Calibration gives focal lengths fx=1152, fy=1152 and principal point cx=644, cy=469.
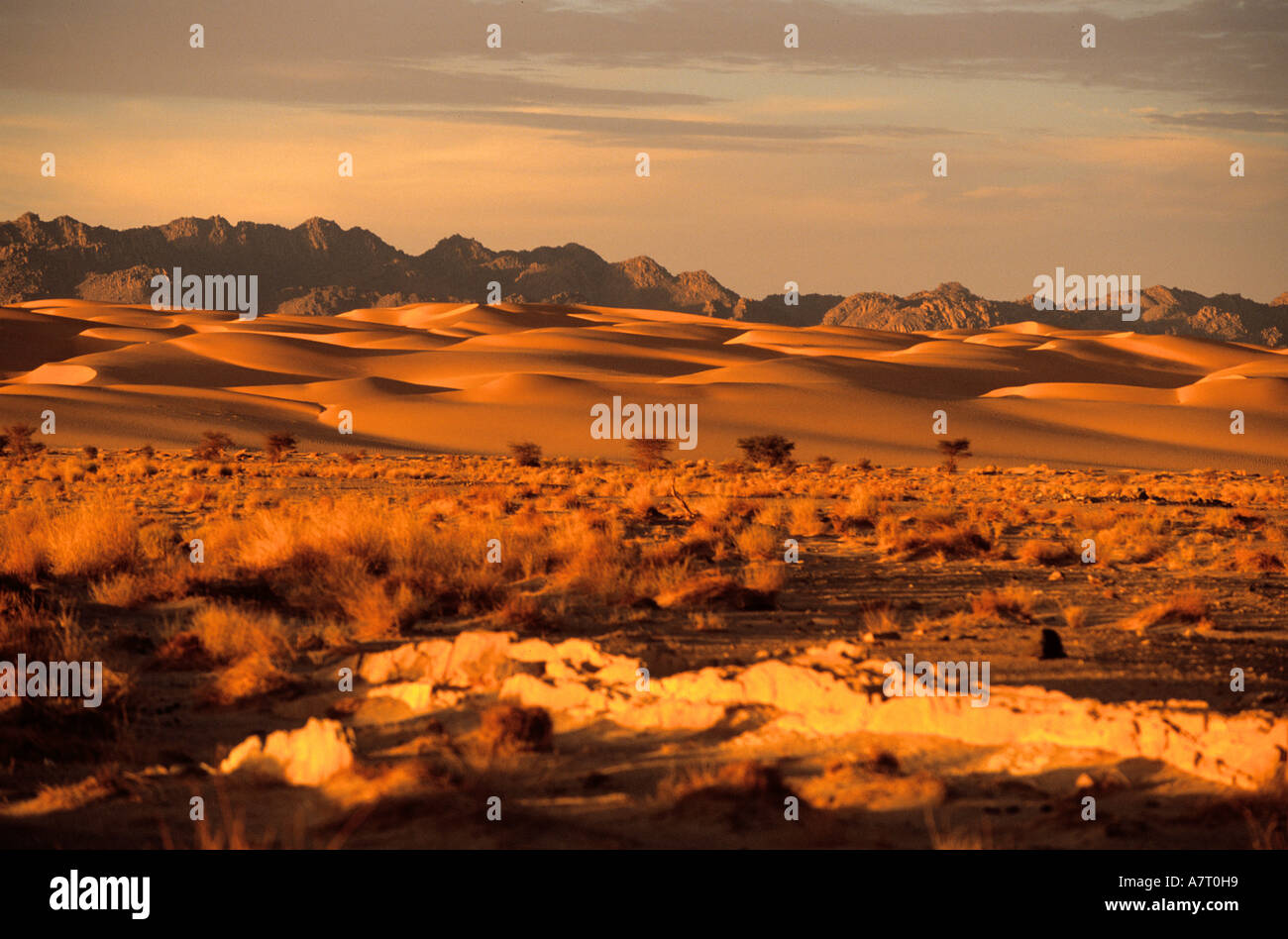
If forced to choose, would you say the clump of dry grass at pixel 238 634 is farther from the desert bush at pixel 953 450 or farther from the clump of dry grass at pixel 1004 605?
the desert bush at pixel 953 450

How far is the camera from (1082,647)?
10109 millimetres

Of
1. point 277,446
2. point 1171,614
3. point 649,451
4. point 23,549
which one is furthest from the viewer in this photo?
point 277,446

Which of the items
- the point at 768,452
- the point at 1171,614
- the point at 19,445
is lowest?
the point at 768,452

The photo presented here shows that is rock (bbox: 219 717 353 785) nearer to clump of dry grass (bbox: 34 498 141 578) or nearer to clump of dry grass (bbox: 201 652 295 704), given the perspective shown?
clump of dry grass (bbox: 201 652 295 704)

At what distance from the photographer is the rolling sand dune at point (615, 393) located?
52219 mm

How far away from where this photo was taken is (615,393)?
6681 cm

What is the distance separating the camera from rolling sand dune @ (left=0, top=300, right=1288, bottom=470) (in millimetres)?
52219

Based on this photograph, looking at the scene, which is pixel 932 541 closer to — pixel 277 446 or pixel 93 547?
pixel 93 547

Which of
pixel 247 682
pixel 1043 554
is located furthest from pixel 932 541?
pixel 247 682

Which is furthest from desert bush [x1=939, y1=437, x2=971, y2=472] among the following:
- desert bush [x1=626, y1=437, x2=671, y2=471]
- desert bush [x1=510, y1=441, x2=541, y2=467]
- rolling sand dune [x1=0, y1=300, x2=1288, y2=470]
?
desert bush [x1=510, y1=441, x2=541, y2=467]

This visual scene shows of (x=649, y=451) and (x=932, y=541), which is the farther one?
(x=649, y=451)
